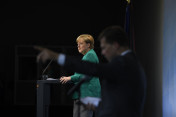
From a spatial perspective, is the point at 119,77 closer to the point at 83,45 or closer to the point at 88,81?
the point at 88,81

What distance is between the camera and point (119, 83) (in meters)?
1.60

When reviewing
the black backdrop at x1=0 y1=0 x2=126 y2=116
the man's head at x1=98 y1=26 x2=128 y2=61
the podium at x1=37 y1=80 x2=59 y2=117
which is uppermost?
the black backdrop at x1=0 y1=0 x2=126 y2=116

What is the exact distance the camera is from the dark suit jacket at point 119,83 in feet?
4.90

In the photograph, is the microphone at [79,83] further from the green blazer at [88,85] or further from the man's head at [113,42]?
the green blazer at [88,85]

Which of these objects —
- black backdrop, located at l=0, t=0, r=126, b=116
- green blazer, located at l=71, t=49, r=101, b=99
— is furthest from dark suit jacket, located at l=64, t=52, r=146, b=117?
black backdrop, located at l=0, t=0, r=126, b=116

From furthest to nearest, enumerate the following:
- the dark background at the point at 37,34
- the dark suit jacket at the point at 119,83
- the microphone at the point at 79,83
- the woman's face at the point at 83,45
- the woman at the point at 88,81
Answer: the dark background at the point at 37,34, the woman's face at the point at 83,45, the woman at the point at 88,81, the microphone at the point at 79,83, the dark suit jacket at the point at 119,83

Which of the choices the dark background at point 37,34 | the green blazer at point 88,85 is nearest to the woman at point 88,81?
the green blazer at point 88,85

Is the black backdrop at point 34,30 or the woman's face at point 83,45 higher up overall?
the black backdrop at point 34,30

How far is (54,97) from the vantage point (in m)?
9.53

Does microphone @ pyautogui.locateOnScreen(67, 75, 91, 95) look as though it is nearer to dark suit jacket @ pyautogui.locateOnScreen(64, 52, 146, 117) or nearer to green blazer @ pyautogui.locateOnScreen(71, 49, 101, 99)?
dark suit jacket @ pyautogui.locateOnScreen(64, 52, 146, 117)

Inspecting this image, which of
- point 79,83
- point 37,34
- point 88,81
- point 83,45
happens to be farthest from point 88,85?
point 37,34

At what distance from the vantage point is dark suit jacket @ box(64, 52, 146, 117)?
4.90 feet

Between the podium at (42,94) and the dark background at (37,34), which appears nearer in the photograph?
the podium at (42,94)

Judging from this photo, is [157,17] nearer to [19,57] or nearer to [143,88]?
[143,88]
